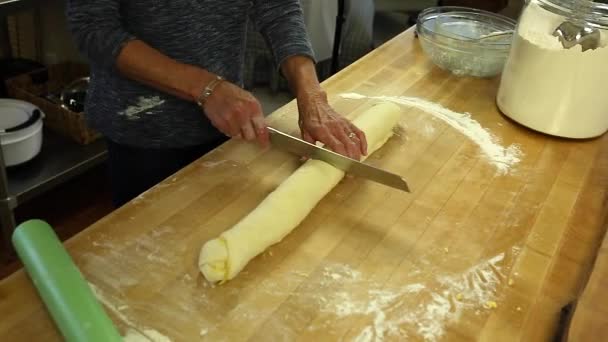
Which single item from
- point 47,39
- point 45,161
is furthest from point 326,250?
point 47,39

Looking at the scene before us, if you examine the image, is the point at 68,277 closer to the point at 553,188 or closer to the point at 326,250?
the point at 326,250

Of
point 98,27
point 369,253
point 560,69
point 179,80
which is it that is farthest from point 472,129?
point 98,27

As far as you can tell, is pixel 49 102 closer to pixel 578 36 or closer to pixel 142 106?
pixel 142 106

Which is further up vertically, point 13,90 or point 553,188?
point 553,188

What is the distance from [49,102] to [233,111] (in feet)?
3.70

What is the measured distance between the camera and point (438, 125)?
1128mm

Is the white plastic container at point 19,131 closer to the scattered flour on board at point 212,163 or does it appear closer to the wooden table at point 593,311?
the scattered flour on board at point 212,163

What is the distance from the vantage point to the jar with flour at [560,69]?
1.01 metres

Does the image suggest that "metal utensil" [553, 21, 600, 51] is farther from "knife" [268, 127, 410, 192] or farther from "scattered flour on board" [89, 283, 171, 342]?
"scattered flour on board" [89, 283, 171, 342]

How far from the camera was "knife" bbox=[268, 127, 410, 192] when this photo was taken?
0.86 metres

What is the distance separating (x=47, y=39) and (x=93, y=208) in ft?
2.08

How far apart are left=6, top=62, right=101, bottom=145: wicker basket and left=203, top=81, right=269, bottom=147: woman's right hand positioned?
3.17ft

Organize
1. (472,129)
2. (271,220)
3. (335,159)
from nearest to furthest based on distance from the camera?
(271,220)
(335,159)
(472,129)

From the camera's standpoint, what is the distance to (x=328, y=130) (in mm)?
950
